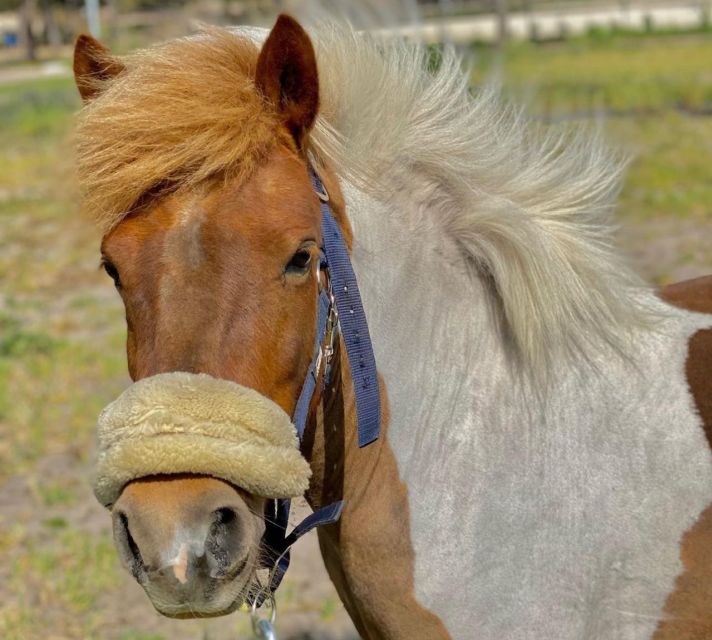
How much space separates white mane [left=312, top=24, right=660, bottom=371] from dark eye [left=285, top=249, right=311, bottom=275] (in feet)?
1.03

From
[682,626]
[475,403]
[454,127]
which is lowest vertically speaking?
[682,626]

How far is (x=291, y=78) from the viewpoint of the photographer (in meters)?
1.93

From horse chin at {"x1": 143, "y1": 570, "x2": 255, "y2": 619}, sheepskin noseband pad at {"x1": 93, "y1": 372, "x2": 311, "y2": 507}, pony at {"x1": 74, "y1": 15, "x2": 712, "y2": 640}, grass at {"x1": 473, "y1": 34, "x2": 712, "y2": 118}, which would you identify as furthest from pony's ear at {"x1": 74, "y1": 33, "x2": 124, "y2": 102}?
grass at {"x1": 473, "y1": 34, "x2": 712, "y2": 118}

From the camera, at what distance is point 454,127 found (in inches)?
89.1

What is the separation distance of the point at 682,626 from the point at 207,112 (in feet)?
4.68

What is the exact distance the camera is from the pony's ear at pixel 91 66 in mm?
2119

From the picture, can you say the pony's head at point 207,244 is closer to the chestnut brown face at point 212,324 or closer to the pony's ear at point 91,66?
the chestnut brown face at point 212,324

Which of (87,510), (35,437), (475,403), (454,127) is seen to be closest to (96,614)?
(87,510)

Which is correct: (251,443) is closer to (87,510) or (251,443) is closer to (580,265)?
(580,265)

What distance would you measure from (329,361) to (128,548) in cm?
55

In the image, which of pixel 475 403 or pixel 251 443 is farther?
pixel 475 403

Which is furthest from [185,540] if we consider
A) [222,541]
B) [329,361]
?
[329,361]

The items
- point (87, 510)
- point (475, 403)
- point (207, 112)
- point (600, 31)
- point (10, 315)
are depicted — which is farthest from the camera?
point (600, 31)

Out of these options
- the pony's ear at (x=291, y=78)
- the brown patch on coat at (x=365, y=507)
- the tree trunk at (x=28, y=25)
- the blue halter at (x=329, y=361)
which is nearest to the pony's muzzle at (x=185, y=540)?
the blue halter at (x=329, y=361)
